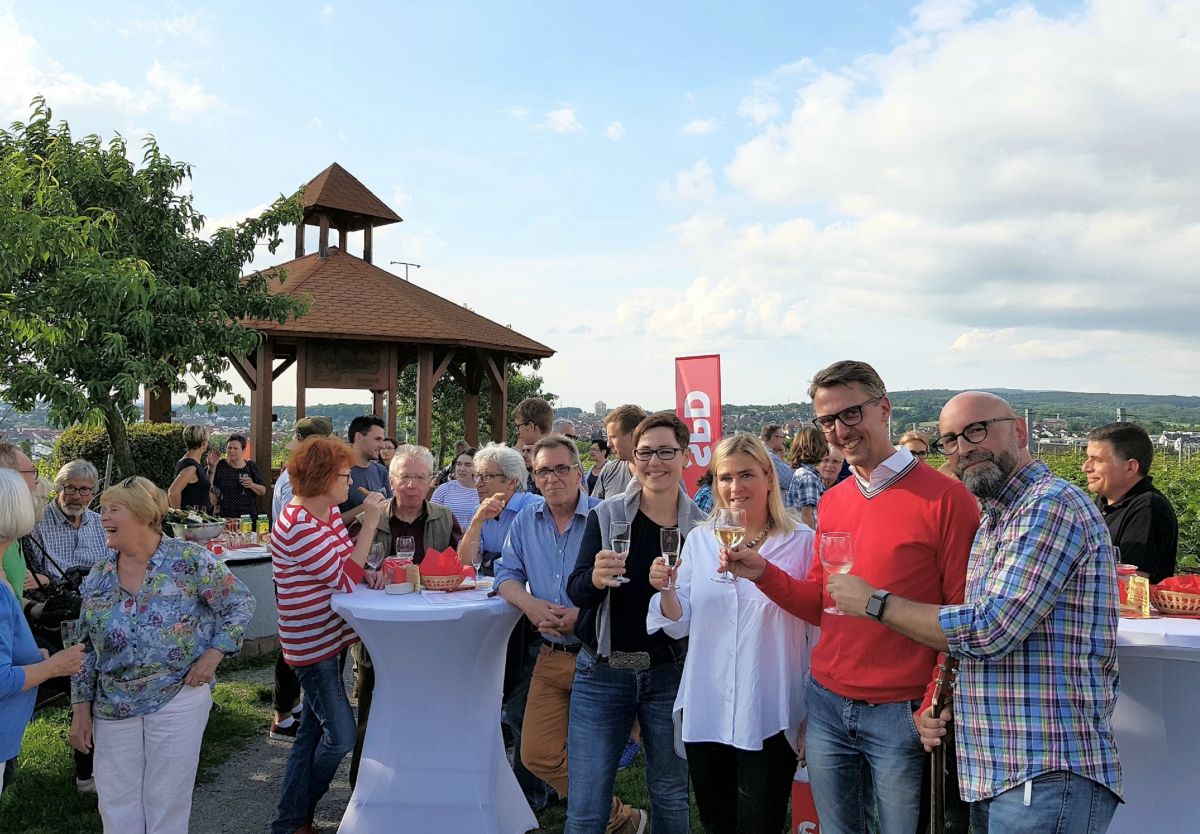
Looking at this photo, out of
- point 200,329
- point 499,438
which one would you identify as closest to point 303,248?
point 499,438

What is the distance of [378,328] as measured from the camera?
15672 millimetres

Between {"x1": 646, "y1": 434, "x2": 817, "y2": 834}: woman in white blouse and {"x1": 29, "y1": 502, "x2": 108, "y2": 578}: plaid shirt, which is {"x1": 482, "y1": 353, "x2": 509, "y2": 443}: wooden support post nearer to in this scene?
{"x1": 29, "y1": 502, "x2": 108, "y2": 578}: plaid shirt

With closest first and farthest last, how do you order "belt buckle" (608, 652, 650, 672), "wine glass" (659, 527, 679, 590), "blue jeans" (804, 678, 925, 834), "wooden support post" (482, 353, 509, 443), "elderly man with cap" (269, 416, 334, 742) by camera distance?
"blue jeans" (804, 678, 925, 834), "wine glass" (659, 527, 679, 590), "belt buckle" (608, 652, 650, 672), "elderly man with cap" (269, 416, 334, 742), "wooden support post" (482, 353, 509, 443)

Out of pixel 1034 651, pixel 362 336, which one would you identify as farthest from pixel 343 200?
pixel 1034 651

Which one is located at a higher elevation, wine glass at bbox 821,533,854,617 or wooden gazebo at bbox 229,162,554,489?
wooden gazebo at bbox 229,162,554,489

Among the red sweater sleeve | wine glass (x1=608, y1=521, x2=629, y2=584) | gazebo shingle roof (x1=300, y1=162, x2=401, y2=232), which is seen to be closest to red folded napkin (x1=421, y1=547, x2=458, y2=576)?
wine glass (x1=608, y1=521, x2=629, y2=584)

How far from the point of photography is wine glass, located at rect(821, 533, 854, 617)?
8.04ft

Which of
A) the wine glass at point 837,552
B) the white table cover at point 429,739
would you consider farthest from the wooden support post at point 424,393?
the wine glass at point 837,552

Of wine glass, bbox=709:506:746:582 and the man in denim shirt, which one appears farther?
the man in denim shirt

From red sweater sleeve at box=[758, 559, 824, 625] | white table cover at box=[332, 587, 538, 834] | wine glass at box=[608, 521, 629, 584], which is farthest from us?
white table cover at box=[332, 587, 538, 834]

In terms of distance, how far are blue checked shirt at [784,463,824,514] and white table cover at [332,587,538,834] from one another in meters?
2.66

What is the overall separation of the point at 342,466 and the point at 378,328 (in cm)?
1200

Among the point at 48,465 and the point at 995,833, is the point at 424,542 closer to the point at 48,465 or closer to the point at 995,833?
the point at 995,833

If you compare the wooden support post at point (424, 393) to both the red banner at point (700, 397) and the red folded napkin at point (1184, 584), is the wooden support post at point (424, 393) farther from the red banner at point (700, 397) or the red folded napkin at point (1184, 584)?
the red folded napkin at point (1184, 584)
